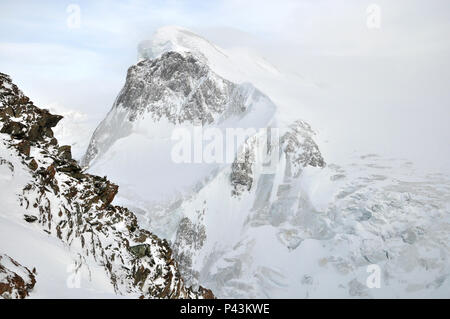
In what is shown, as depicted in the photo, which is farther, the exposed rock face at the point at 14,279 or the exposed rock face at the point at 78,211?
the exposed rock face at the point at 78,211

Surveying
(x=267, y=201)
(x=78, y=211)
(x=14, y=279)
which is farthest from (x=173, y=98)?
(x=14, y=279)

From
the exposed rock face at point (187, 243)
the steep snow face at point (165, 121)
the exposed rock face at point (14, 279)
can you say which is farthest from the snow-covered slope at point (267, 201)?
the exposed rock face at point (14, 279)

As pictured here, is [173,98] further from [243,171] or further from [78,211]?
[78,211]

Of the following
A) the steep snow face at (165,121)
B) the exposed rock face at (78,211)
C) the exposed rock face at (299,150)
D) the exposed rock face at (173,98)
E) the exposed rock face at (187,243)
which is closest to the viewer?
the exposed rock face at (78,211)

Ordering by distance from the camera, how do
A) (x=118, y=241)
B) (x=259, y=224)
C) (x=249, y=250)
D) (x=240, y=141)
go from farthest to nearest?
1. (x=240, y=141)
2. (x=259, y=224)
3. (x=249, y=250)
4. (x=118, y=241)

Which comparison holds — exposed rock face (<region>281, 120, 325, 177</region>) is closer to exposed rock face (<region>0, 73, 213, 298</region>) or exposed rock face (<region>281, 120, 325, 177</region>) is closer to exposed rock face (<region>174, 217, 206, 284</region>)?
exposed rock face (<region>174, 217, 206, 284</region>)

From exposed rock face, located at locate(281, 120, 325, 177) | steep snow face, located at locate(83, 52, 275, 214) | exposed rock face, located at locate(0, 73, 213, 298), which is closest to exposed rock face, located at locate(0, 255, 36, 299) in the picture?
exposed rock face, located at locate(0, 73, 213, 298)

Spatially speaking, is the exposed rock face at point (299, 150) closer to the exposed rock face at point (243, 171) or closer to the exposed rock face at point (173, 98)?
the exposed rock face at point (243, 171)
